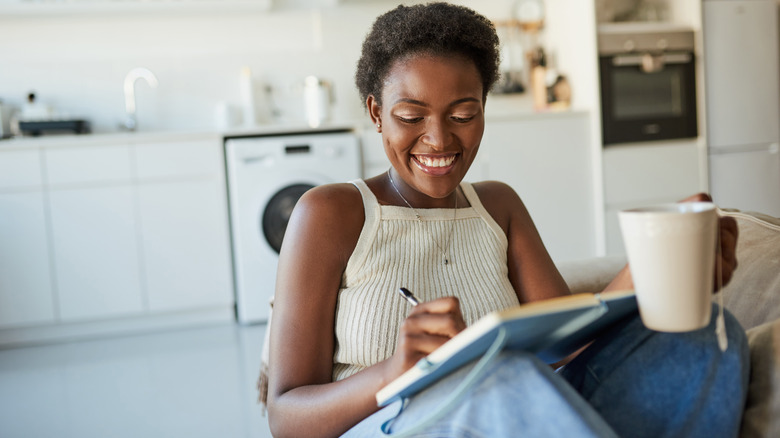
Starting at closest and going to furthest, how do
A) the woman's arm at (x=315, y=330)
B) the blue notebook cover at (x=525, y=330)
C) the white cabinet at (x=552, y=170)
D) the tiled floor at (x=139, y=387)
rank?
the blue notebook cover at (x=525, y=330), the woman's arm at (x=315, y=330), the tiled floor at (x=139, y=387), the white cabinet at (x=552, y=170)

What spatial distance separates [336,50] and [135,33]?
109 centimetres

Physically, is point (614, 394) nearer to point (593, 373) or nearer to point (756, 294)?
point (593, 373)

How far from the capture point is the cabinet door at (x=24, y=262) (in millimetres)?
3326

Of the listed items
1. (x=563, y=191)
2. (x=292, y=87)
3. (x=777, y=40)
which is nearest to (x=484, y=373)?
(x=563, y=191)

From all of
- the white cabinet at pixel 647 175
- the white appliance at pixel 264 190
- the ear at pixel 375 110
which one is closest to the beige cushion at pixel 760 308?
the ear at pixel 375 110

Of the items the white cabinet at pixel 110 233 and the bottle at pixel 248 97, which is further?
the bottle at pixel 248 97

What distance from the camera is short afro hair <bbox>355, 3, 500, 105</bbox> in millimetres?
1141

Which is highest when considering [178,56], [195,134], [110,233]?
[178,56]

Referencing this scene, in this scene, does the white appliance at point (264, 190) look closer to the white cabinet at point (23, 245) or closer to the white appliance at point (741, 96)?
the white cabinet at point (23, 245)

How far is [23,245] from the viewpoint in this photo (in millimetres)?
3340

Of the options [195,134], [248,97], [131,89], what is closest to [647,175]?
[248,97]

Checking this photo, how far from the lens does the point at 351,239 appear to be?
1.12 m

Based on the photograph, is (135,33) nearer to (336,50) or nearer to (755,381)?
(336,50)

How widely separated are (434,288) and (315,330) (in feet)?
0.67
